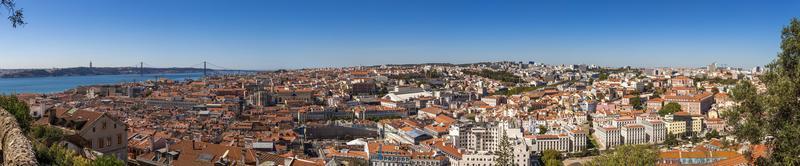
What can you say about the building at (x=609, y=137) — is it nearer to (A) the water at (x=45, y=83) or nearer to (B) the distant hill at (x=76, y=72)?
(A) the water at (x=45, y=83)

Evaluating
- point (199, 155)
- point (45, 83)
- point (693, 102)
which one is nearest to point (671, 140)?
point (693, 102)

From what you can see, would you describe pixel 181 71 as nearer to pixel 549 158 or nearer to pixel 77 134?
pixel 549 158

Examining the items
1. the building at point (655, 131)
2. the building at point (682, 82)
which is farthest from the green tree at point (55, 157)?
the building at point (682, 82)

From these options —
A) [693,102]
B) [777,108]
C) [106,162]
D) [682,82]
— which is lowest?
[693,102]

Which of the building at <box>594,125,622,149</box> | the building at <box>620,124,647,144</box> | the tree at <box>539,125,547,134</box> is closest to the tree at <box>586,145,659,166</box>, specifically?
the building at <box>594,125,622,149</box>

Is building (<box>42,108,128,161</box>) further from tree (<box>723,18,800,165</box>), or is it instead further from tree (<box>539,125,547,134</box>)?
tree (<box>539,125,547,134</box>)

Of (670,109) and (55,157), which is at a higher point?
(55,157)

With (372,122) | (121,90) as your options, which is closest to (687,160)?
(372,122)

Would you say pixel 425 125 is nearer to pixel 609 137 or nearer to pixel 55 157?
pixel 609 137
